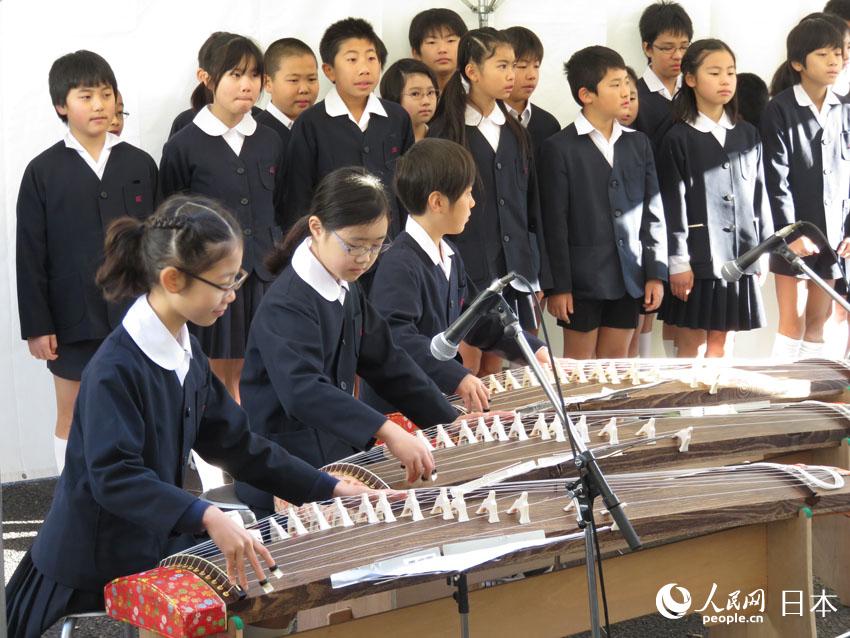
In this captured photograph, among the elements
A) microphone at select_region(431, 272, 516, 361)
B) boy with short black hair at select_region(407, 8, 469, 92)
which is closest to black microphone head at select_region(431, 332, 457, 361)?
microphone at select_region(431, 272, 516, 361)

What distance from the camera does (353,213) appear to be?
2658 millimetres

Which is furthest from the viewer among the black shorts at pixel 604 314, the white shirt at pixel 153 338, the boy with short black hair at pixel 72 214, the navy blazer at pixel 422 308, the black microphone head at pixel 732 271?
the black shorts at pixel 604 314

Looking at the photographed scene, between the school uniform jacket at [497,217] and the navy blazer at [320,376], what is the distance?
61.2 inches

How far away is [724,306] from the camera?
15.6 ft

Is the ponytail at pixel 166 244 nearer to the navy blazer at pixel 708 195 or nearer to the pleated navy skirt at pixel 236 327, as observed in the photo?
the pleated navy skirt at pixel 236 327

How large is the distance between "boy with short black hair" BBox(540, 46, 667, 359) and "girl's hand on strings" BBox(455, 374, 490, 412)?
1.68 meters

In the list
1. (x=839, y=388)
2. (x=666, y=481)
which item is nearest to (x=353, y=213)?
(x=666, y=481)

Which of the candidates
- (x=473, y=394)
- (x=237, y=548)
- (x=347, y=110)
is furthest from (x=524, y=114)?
(x=237, y=548)

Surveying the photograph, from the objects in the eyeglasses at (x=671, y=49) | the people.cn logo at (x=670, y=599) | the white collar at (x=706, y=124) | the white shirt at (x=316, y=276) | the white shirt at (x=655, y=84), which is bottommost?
the people.cn logo at (x=670, y=599)

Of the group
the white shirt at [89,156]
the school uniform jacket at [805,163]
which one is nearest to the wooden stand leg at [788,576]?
the white shirt at [89,156]

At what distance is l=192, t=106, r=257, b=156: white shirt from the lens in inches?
164

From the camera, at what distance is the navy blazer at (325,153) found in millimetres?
4332

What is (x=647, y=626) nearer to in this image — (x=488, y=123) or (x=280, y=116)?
(x=488, y=123)

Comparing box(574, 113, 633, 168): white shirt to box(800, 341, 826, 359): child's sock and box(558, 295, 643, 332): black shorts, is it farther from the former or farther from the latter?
box(800, 341, 826, 359): child's sock
